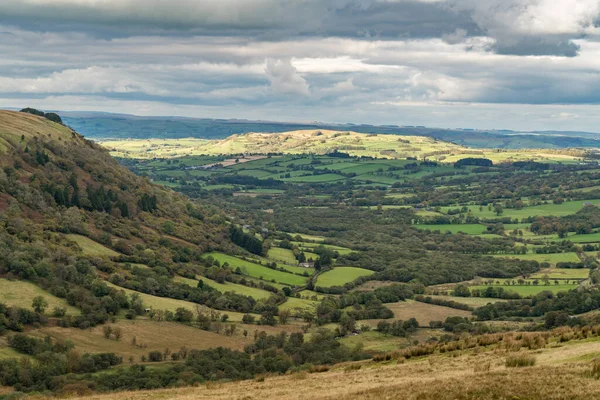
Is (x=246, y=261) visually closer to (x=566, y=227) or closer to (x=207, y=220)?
(x=207, y=220)

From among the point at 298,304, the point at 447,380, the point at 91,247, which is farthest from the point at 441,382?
the point at 91,247

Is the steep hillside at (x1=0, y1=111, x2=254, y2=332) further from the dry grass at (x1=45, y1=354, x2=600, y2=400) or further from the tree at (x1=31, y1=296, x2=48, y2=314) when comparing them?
the dry grass at (x1=45, y1=354, x2=600, y2=400)

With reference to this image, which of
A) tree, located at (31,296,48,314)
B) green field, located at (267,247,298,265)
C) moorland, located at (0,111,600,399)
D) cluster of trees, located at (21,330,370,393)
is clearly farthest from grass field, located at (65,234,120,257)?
green field, located at (267,247,298,265)

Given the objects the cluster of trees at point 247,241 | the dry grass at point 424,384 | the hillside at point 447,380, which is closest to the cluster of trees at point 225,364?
the hillside at point 447,380

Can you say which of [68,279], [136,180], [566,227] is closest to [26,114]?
[136,180]

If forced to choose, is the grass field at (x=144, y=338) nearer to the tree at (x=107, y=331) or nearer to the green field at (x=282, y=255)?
the tree at (x=107, y=331)
